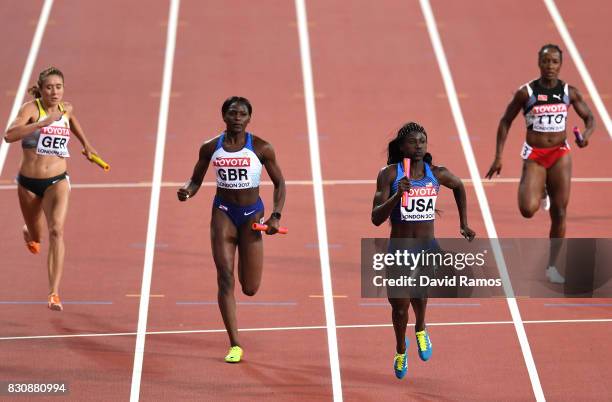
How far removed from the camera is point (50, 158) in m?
11.9

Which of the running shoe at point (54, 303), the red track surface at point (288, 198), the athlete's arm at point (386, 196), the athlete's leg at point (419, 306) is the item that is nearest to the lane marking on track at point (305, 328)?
the red track surface at point (288, 198)

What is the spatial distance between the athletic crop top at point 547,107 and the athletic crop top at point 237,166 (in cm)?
280

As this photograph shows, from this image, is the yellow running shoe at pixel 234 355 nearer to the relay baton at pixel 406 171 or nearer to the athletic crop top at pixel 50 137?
the relay baton at pixel 406 171

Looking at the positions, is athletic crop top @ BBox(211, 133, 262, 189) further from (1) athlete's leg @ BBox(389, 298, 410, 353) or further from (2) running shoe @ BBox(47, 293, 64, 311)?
(2) running shoe @ BBox(47, 293, 64, 311)

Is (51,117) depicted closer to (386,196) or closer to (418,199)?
(386,196)

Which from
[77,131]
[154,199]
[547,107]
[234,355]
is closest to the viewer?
[234,355]

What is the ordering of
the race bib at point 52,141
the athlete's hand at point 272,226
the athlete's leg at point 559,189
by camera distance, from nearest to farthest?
the athlete's hand at point 272,226 → the race bib at point 52,141 → the athlete's leg at point 559,189

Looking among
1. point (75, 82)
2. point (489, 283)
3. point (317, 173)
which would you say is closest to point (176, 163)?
point (317, 173)

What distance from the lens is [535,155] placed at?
12.7 metres

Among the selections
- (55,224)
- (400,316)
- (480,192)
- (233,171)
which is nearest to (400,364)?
(400,316)

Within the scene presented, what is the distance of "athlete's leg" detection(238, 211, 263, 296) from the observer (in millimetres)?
11047

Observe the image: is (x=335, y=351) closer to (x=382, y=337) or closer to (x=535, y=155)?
(x=382, y=337)

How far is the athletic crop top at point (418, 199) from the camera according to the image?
1022 centimetres

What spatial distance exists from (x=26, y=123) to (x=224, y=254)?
198 centimetres
